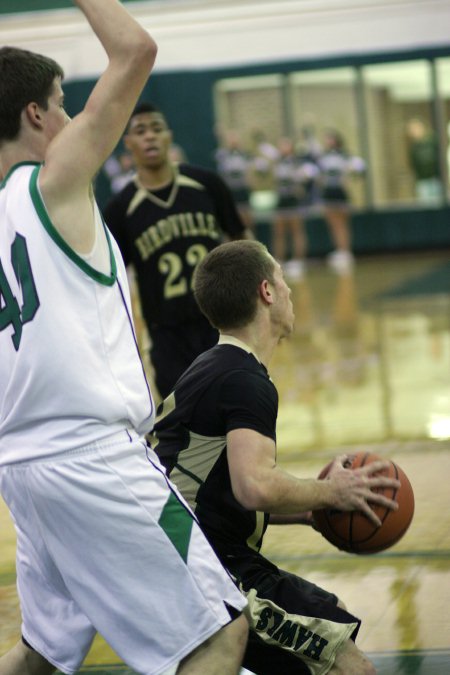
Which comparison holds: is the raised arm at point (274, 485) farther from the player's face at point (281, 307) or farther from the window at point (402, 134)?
the window at point (402, 134)

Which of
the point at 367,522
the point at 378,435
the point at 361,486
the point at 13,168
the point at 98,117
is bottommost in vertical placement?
the point at 378,435

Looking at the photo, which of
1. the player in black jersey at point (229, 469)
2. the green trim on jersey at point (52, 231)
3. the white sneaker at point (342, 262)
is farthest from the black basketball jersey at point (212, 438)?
the white sneaker at point (342, 262)

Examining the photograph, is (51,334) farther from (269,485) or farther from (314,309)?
(314,309)

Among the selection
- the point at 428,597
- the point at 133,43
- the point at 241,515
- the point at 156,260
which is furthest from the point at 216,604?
the point at 156,260

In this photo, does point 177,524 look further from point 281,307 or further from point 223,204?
point 223,204

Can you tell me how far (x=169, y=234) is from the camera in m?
6.03

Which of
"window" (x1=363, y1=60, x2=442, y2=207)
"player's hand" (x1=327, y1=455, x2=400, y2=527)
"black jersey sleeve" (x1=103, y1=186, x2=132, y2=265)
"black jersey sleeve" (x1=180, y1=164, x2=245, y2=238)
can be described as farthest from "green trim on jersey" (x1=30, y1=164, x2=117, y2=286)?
"window" (x1=363, y1=60, x2=442, y2=207)

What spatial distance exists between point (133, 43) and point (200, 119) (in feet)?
60.7

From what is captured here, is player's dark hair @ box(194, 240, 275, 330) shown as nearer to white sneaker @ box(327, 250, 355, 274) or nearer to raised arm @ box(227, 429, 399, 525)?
raised arm @ box(227, 429, 399, 525)

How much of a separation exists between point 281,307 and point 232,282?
0.18 m

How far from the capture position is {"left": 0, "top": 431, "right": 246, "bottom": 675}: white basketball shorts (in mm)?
2715

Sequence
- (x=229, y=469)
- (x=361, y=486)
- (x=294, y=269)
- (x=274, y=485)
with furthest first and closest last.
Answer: (x=294, y=269)
(x=361, y=486)
(x=229, y=469)
(x=274, y=485)

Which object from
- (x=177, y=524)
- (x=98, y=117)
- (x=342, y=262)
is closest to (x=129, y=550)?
(x=177, y=524)

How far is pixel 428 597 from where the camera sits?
4336mm
